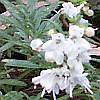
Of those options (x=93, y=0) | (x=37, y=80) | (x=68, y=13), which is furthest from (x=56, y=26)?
(x=93, y=0)

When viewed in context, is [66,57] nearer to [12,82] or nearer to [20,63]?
[20,63]

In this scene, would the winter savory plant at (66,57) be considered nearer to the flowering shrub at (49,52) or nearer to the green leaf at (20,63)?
the flowering shrub at (49,52)

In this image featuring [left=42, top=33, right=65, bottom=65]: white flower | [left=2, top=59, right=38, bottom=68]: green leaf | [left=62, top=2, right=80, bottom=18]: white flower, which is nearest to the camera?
[left=42, top=33, right=65, bottom=65]: white flower

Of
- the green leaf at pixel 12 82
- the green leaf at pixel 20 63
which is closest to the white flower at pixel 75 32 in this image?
the green leaf at pixel 20 63

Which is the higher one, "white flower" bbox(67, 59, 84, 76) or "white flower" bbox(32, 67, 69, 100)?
"white flower" bbox(67, 59, 84, 76)

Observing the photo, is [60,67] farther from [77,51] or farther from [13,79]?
[13,79]

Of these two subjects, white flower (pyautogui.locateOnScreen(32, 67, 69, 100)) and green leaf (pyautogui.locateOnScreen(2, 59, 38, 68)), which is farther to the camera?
green leaf (pyautogui.locateOnScreen(2, 59, 38, 68))

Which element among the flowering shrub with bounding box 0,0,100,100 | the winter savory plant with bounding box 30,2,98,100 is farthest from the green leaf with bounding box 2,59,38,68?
the winter savory plant with bounding box 30,2,98,100

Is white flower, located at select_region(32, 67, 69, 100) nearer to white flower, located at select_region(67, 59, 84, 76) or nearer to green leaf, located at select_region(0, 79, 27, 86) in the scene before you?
white flower, located at select_region(67, 59, 84, 76)
